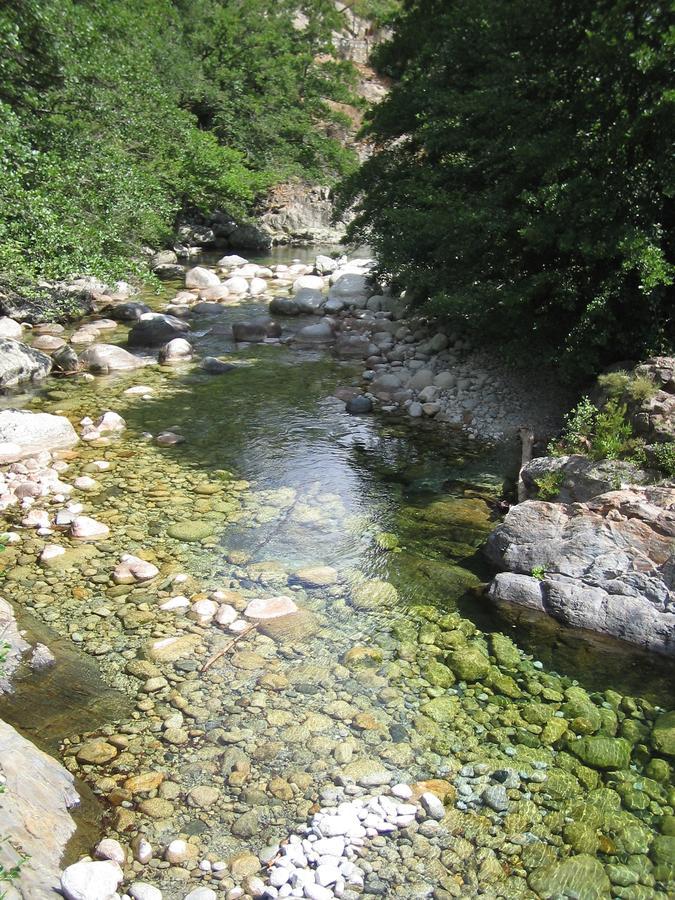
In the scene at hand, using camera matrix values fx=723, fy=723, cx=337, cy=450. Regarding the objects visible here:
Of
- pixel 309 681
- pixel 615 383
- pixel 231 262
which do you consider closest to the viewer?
pixel 309 681

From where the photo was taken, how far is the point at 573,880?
390 centimetres

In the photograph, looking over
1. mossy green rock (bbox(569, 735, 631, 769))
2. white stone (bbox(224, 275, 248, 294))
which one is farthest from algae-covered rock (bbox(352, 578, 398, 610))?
white stone (bbox(224, 275, 248, 294))

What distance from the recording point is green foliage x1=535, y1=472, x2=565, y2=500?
7.49 metres

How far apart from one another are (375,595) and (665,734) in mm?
2556

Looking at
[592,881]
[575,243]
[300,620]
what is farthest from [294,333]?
[592,881]

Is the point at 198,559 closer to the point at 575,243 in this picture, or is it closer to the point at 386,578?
the point at 386,578

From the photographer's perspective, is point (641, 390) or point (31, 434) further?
point (31, 434)

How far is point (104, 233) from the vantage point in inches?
462

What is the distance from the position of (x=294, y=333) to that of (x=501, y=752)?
12.1 m

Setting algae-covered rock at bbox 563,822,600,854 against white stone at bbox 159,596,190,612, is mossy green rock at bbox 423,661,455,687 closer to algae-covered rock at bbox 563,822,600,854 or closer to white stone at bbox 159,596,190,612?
algae-covered rock at bbox 563,822,600,854

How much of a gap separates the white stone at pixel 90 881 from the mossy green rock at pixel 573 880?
2177 mm

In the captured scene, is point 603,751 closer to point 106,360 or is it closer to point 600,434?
point 600,434

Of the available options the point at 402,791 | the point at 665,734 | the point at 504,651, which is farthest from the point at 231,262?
the point at 402,791

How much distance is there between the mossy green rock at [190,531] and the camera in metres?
7.35
